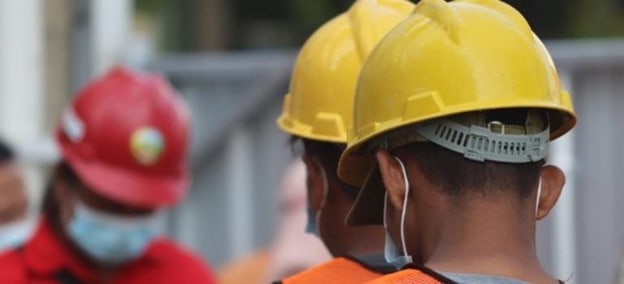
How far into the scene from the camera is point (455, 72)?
2400mm

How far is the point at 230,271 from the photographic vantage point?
258 inches

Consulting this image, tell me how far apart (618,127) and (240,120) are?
1873 mm

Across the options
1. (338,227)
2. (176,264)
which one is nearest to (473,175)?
(338,227)

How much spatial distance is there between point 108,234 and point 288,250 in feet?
3.16

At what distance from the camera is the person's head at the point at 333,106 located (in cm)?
298

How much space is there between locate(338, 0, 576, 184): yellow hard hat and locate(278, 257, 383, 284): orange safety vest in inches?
12.8

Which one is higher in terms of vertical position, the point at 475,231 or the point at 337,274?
the point at 475,231

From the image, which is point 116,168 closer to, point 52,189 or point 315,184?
point 52,189

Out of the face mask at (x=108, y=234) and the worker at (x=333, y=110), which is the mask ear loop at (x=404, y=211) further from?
the face mask at (x=108, y=234)

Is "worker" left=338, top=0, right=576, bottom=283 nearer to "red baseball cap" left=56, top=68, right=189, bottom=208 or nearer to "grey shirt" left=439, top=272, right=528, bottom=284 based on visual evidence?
"grey shirt" left=439, top=272, right=528, bottom=284

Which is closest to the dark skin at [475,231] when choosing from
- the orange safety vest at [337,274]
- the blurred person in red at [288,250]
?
the orange safety vest at [337,274]

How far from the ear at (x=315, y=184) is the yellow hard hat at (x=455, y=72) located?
473 mm

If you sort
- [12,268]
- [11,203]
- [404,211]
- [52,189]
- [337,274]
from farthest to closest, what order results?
1. [11,203]
2. [52,189]
3. [12,268]
4. [337,274]
5. [404,211]

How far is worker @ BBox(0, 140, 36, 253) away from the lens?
529 cm
